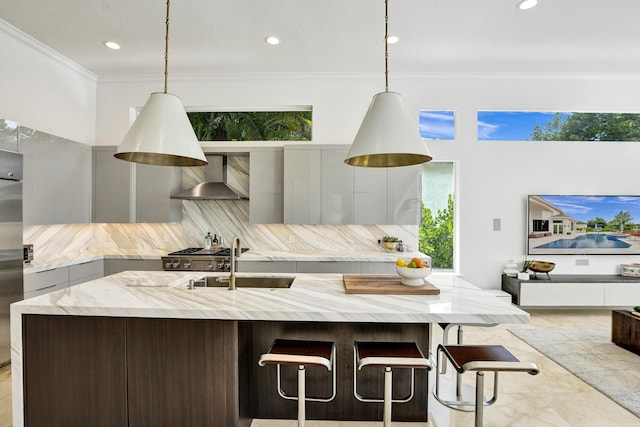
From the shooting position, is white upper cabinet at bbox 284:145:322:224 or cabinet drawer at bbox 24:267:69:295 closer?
cabinet drawer at bbox 24:267:69:295

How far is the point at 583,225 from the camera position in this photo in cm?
472

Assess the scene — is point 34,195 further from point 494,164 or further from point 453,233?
point 494,164

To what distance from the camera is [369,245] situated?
467 cm

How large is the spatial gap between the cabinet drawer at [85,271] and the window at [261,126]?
2.07 m

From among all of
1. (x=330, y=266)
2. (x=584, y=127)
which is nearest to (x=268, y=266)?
(x=330, y=266)

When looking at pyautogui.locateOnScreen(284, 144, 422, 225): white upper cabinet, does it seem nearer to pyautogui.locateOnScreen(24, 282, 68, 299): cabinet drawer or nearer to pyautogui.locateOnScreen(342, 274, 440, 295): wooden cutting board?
pyautogui.locateOnScreen(342, 274, 440, 295): wooden cutting board

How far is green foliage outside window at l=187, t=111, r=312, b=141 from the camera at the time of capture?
4.76m

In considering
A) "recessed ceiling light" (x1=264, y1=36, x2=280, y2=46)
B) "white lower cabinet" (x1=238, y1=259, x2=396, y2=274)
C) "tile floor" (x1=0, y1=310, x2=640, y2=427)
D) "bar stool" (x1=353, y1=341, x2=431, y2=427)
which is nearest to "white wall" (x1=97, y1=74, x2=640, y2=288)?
"recessed ceiling light" (x1=264, y1=36, x2=280, y2=46)

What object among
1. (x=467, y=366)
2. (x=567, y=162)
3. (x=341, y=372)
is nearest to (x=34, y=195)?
(x=341, y=372)

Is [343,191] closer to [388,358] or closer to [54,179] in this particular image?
[388,358]

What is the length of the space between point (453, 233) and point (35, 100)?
5.33 metres

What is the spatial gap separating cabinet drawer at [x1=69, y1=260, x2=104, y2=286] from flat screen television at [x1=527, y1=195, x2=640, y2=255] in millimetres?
5468

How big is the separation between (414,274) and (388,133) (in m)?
0.91

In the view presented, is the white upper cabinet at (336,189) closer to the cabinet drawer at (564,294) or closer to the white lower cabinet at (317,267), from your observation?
the white lower cabinet at (317,267)
